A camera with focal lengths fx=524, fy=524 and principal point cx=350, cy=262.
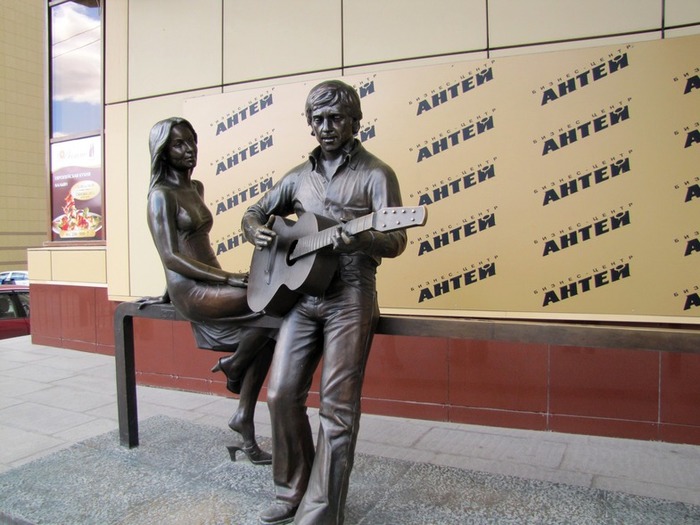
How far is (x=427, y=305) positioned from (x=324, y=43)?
2386 millimetres

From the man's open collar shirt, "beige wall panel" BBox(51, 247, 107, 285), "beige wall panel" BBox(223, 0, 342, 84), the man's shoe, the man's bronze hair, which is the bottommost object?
the man's shoe

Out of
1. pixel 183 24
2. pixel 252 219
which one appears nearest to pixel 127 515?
pixel 252 219

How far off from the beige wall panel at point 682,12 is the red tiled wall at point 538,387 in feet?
7.50

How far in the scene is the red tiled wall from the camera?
12.2ft

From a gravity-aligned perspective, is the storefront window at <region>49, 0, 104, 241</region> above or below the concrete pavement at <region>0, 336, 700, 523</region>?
above

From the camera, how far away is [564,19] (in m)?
3.80

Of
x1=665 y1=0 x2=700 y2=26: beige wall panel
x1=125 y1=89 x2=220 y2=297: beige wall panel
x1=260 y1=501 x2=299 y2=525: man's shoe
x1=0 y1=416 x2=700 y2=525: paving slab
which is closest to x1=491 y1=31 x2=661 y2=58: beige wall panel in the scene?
x1=665 y1=0 x2=700 y2=26: beige wall panel

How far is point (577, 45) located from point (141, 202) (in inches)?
163

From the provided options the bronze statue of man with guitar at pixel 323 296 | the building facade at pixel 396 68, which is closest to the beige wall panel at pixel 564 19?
the building facade at pixel 396 68

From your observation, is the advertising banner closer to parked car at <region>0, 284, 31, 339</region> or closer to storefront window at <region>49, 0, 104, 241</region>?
storefront window at <region>49, 0, 104, 241</region>

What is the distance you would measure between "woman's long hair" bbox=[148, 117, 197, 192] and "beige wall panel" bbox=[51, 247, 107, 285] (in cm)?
378

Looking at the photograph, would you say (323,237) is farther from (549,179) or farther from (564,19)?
(564,19)

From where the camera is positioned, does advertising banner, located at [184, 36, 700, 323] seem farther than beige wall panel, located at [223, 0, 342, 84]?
No

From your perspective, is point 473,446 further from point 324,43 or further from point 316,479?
point 324,43
